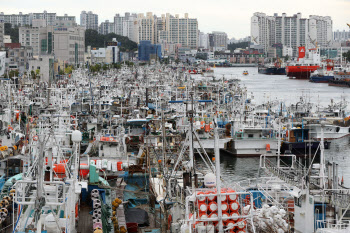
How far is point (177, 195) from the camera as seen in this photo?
12.5 m

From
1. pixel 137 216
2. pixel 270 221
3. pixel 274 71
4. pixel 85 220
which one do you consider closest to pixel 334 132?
pixel 137 216

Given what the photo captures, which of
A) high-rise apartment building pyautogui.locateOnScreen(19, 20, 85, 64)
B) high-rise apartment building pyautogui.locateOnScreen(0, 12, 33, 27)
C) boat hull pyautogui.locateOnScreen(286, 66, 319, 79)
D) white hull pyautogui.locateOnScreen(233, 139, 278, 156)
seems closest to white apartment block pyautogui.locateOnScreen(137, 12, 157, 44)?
high-rise apartment building pyautogui.locateOnScreen(0, 12, 33, 27)

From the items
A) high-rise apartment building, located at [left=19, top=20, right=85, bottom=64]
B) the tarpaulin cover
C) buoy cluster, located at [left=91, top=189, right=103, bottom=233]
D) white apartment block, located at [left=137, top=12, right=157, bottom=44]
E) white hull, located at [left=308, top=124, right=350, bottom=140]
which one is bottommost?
the tarpaulin cover

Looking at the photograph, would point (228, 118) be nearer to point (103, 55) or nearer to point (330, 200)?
point (330, 200)

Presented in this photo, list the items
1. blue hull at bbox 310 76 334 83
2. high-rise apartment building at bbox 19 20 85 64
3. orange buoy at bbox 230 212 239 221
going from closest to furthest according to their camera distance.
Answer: orange buoy at bbox 230 212 239 221 → high-rise apartment building at bbox 19 20 85 64 → blue hull at bbox 310 76 334 83

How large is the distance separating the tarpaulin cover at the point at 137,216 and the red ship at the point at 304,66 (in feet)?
290

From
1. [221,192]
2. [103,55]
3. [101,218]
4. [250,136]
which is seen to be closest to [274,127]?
[250,136]

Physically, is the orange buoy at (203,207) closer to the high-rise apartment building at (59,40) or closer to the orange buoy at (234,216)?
the orange buoy at (234,216)

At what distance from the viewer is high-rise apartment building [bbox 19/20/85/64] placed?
83887 mm

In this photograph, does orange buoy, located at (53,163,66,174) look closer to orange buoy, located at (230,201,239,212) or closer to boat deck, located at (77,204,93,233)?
→ boat deck, located at (77,204,93,233)

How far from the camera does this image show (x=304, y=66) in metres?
101

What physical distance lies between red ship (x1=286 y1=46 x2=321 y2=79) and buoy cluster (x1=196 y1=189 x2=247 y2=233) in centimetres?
9255

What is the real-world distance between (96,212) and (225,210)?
3760 millimetres

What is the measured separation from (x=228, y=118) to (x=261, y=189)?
1612 cm
